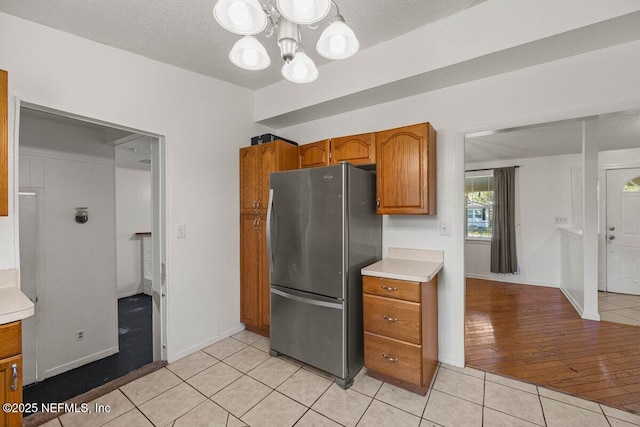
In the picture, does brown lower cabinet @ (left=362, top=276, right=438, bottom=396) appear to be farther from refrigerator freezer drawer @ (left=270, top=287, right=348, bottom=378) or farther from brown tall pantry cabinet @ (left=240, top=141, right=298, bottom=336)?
brown tall pantry cabinet @ (left=240, top=141, right=298, bottom=336)

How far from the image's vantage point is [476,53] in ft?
5.96

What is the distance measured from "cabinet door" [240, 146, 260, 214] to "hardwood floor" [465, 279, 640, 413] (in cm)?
243

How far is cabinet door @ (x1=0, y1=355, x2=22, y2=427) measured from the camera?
1137mm

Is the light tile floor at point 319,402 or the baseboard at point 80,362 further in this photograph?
the baseboard at point 80,362

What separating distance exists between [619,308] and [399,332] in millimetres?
3975

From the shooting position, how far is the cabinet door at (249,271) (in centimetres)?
274

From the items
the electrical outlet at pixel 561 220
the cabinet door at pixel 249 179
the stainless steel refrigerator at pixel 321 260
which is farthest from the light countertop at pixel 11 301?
the electrical outlet at pixel 561 220

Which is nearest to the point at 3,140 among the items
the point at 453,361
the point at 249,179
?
the point at 249,179

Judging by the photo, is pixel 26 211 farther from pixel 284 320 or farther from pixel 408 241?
pixel 408 241

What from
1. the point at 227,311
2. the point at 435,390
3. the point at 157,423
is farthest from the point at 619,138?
the point at 157,423

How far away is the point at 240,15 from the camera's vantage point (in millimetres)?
1025

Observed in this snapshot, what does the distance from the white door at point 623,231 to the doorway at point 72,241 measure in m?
6.48

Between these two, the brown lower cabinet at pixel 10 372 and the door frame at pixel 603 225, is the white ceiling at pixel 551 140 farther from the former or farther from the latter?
the brown lower cabinet at pixel 10 372

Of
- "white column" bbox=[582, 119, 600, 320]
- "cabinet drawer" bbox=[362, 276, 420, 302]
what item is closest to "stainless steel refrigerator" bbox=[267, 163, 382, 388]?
"cabinet drawer" bbox=[362, 276, 420, 302]
